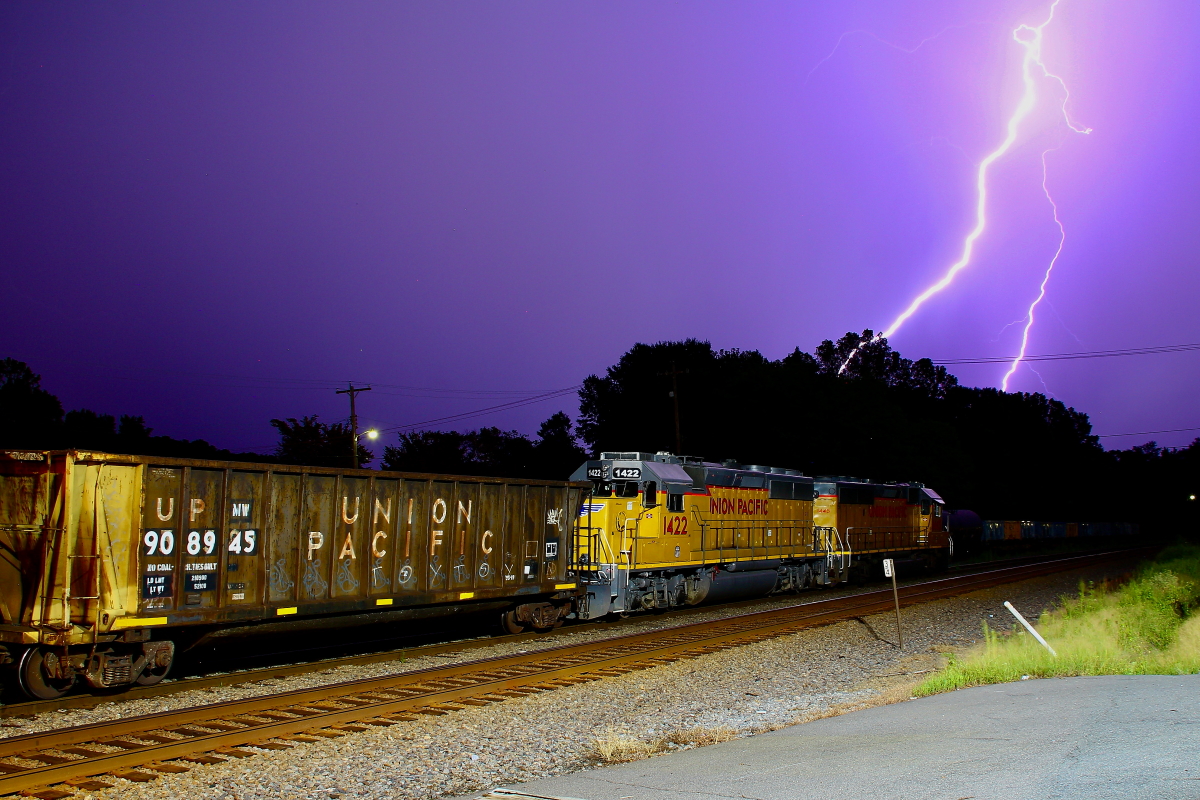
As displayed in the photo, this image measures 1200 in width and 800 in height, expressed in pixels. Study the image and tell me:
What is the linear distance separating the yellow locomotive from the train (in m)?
0.05

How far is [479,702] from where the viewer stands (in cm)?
1071

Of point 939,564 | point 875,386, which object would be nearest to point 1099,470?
point 875,386

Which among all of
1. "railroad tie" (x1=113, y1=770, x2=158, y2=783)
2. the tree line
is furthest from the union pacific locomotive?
the tree line

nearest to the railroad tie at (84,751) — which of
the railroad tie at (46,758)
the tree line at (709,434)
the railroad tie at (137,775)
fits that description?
the railroad tie at (46,758)

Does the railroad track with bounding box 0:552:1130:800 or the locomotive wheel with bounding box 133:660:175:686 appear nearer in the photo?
the railroad track with bounding box 0:552:1130:800

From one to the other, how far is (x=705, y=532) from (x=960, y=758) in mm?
14371

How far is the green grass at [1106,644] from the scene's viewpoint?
11.0 m

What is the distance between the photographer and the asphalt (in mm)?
5953

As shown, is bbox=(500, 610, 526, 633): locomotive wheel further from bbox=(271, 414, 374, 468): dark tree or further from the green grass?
bbox=(271, 414, 374, 468): dark tree

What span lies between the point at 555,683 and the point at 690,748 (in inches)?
154

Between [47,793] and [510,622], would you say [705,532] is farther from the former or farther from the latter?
[47,793]

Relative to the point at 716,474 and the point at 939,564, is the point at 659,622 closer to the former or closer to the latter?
the point at 716,474

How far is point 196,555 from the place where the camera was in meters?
11.0

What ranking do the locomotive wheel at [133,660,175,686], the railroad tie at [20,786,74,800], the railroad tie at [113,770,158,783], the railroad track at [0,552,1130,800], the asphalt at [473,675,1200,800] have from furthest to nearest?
1. the locomotive wheel at [133,660,175,686]
2. the railroad track at [0,552,1130,800]
3. the railroad tie at [113,770,158,783]
4. the railroad tie at [20,786,74,800]
5. the asphalt at [473,675,1200,800]
